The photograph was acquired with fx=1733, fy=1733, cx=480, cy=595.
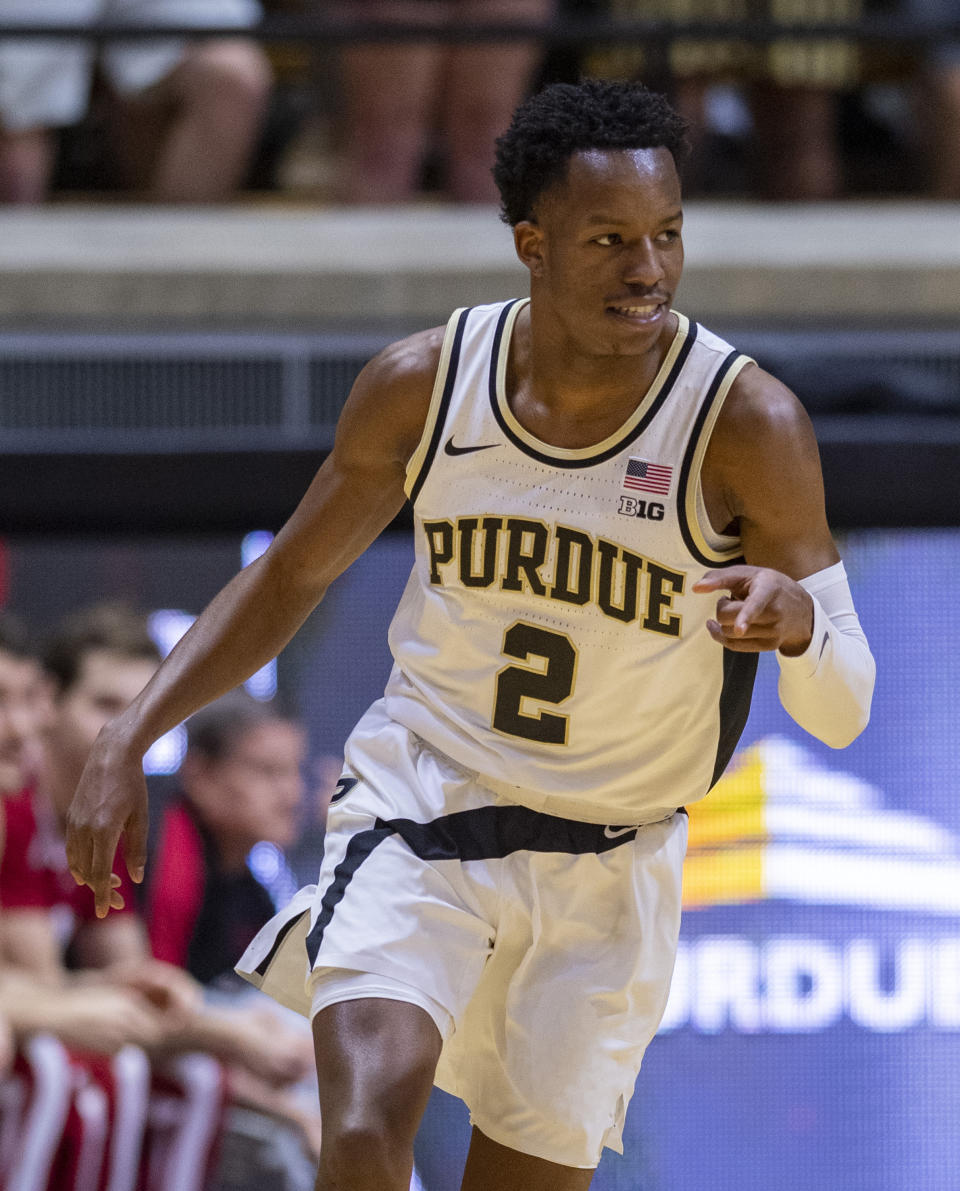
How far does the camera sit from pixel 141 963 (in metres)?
4.18

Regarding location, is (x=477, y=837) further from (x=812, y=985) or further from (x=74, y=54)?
(x=74, y=54)

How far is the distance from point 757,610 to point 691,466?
385 mm

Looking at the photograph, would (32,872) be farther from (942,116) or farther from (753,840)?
(942,116)

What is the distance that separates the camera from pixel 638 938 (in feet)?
8.10

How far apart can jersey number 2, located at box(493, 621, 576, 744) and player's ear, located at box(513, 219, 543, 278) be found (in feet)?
1.64

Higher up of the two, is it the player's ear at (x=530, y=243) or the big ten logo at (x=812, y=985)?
the player's ear at (x=530, y=243)

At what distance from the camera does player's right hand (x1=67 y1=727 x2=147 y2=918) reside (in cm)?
237

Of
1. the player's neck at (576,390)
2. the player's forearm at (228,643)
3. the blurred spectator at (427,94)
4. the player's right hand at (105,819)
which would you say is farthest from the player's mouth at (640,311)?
the blurred spectator at (427,94)

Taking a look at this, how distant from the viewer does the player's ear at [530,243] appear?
7.75ft

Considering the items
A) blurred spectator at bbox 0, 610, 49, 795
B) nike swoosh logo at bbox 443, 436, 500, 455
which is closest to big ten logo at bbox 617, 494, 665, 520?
nike swoosh logo at bbox 443, 436, 500, 455

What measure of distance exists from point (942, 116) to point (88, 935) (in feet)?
10.7

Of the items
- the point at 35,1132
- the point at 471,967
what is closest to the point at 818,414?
the point at 471,967

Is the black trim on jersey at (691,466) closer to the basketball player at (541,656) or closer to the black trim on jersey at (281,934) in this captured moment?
the basketball player at (541,656)

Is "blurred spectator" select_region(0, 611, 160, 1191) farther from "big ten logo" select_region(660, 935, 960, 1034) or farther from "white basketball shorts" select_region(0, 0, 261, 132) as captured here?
"white basketball shorts" select_region(0, 0, 261, 132)
